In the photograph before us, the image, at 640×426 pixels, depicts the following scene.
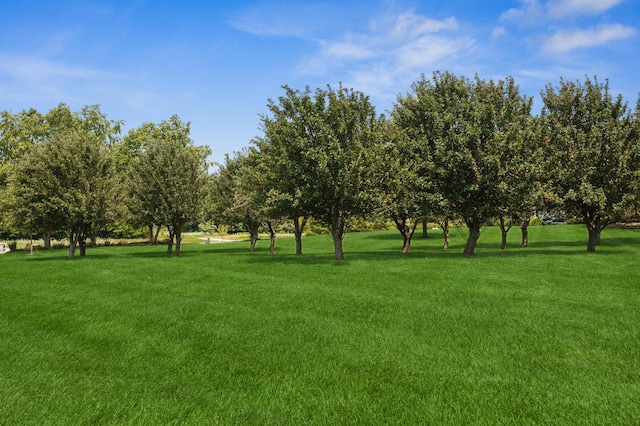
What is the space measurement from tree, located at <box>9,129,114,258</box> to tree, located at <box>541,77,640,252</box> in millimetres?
31758

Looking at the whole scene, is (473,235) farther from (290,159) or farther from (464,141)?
(290,159)

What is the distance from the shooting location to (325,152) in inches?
936

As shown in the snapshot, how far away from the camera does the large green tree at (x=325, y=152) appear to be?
23.6 m

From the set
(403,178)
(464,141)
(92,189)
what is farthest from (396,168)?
(92,189)

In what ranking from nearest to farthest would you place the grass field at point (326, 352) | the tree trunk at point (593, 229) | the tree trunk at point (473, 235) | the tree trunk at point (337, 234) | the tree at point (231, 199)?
the grass field at point (326, 352), the tree trunk at point (337, 234), the tree trunk at point (473, 235), the tree trunk at point (593, 229), the tree at point (231, 199)

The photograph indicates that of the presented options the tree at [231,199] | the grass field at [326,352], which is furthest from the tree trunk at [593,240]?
the tree at [231,199]

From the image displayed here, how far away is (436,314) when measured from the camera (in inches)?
476

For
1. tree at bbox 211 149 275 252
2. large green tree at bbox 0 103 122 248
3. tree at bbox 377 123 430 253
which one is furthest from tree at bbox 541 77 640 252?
large green tree at bbox 0 103 122 248

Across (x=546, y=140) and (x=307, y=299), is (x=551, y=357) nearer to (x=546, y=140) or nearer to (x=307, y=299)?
(x=307, y=299)

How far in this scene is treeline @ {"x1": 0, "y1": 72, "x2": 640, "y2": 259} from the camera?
24.5 metres

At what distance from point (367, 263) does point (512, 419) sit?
16738mm

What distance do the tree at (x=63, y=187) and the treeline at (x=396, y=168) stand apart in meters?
0.09

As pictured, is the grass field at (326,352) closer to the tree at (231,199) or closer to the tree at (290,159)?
the tree at (290,159)

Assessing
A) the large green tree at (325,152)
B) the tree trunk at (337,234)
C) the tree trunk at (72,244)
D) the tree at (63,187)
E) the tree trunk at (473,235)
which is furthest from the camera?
the tree trunk at (72,244)
